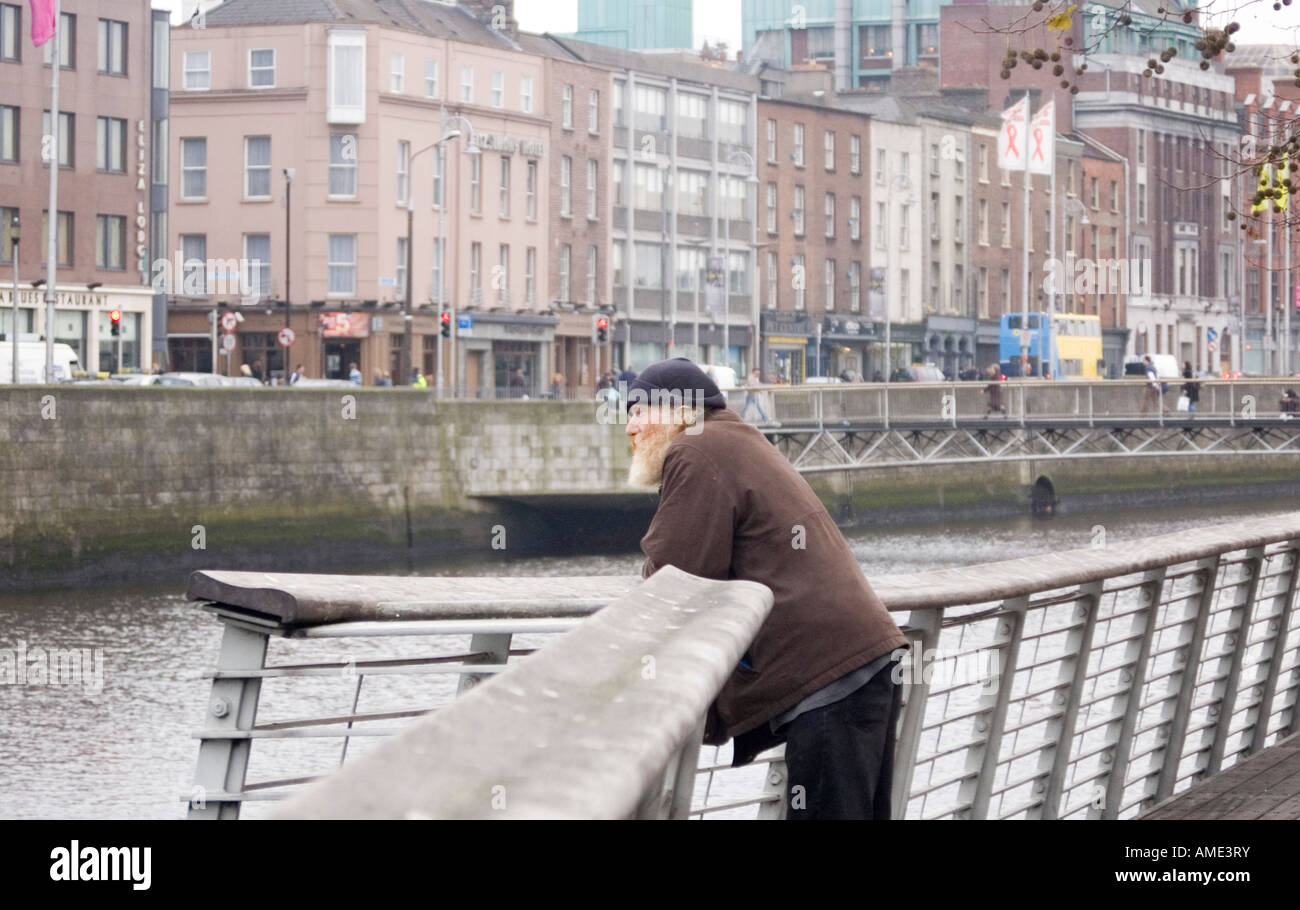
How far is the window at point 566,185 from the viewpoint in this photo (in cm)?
7062

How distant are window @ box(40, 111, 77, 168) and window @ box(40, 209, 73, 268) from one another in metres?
1.29

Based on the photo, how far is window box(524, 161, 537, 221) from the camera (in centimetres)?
6906

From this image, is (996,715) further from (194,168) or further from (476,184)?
(476,184)

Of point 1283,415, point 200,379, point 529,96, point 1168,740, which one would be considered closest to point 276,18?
point 529,96

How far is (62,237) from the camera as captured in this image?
56281mm

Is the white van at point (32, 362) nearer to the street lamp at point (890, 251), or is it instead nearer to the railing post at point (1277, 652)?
the street lamp at point (890, 251)

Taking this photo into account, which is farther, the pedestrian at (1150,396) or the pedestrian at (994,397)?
the pedestrian at (1150,396)

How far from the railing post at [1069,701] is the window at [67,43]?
52.7m

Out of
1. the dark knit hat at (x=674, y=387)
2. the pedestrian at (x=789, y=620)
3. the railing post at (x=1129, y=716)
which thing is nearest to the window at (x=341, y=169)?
the railing post at (x=1129, y=716)

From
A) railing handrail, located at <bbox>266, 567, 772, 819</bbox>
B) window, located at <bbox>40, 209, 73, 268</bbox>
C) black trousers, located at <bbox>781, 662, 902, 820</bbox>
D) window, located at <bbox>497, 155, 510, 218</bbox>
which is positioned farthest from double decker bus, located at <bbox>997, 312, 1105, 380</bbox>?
railing handrail, located at <bbox>266, 567, 772, 819</bbox>

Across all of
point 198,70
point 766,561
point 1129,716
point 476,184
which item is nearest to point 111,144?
point 198,70

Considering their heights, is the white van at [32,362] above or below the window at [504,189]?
below

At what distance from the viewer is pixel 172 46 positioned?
213 feet

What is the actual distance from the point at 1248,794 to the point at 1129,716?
23.6 inches
